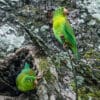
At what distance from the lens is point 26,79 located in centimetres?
263

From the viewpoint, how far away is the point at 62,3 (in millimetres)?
4195

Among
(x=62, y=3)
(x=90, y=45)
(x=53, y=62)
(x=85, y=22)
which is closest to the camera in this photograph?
(x=53, y=62)

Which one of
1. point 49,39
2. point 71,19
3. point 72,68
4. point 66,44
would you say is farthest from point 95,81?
point 71,19

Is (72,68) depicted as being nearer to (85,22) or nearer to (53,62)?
(53,62)

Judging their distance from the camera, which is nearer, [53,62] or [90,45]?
[53,62]

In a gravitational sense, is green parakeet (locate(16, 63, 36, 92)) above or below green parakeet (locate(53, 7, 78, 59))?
below

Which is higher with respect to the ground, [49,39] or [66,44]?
[66,44]

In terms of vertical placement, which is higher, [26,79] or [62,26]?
[62,26]

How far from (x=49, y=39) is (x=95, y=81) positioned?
65 cm

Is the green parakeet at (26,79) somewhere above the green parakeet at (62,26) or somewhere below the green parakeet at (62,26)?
below

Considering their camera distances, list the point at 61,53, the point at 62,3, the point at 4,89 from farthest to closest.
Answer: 1. the point at 62,3
2. the point at 61,53
3. the point at 4,89

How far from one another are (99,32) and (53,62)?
2.84 feet

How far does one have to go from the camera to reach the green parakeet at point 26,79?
8.63ft

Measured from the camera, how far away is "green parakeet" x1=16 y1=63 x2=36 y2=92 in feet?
8.63
